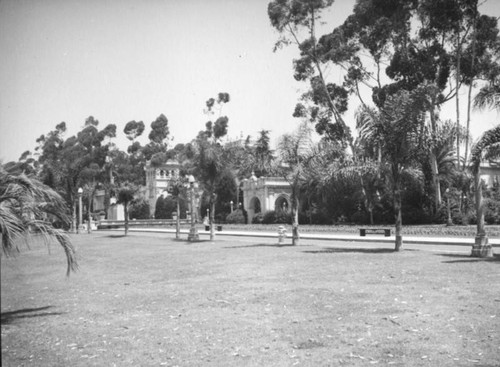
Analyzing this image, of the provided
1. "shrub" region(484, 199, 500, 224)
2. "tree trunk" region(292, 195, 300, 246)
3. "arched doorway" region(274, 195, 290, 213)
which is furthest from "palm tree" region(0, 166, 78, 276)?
"arched doorway" region(274, 195, 290, 213)

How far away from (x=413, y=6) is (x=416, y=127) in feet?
59.7

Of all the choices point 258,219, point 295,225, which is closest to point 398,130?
point 295,225

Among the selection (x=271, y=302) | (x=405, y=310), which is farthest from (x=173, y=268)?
(x=405, y=310)

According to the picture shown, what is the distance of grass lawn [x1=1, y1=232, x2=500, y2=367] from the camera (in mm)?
5223

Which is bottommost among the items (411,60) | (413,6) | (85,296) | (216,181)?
(85,296)

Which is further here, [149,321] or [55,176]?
[55,176]

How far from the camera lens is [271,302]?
8.05 m

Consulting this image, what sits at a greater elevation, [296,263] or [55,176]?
[55,176]

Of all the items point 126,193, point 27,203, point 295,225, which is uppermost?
point 126,193

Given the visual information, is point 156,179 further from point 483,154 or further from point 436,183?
point 483,154

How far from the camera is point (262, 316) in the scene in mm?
7031

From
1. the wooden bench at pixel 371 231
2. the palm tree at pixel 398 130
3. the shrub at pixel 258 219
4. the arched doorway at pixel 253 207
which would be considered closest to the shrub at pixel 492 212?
the wooden bench at pixel 371 231

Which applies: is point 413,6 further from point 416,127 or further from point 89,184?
point 89,184

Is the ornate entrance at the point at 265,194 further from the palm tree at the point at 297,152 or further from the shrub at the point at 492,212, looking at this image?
the palm tree at the point at 297,152
